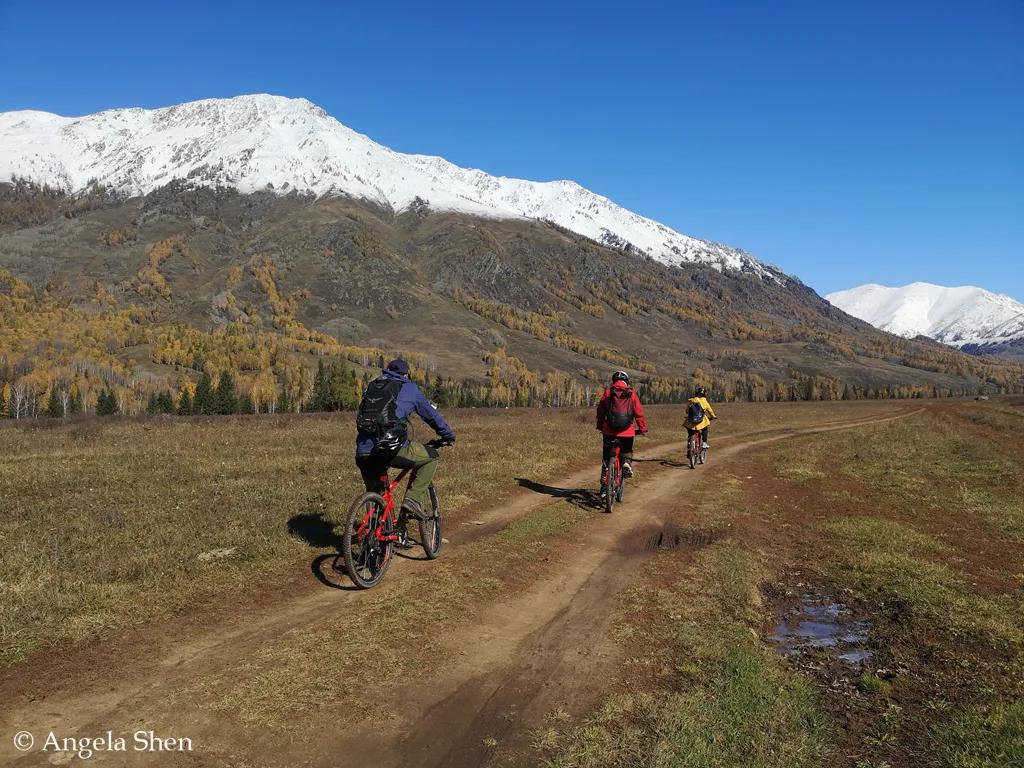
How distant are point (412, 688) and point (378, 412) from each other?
15.9 ft

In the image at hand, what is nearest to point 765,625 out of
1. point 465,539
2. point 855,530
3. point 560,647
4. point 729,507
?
point 560,647

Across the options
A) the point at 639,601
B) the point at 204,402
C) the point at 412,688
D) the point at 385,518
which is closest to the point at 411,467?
the point at 385,518

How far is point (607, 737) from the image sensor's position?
6.56 m

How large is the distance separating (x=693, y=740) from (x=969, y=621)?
258 inches

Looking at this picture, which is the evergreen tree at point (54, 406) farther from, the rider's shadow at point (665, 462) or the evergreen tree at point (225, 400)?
the rider's shadow at point (665, 462)

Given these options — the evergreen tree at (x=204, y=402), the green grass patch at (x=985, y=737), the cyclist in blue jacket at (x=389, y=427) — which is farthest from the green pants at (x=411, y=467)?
the evergreen tree at (x=204, y=402)

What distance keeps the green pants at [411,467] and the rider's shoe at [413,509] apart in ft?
0.23

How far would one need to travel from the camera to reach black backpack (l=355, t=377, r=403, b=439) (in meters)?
11.1

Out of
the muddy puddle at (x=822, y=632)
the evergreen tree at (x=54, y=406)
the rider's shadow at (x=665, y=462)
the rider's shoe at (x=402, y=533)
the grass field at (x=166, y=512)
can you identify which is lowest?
the evergreen tree at (x=54, y=406)

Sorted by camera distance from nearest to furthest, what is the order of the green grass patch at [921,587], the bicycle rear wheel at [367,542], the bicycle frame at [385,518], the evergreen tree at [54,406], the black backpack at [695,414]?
the green grass patch at [921,587], the bicycle rear wheel at [367,542], the bicycle frame at [385,518], the black backpack at [695,414], the evergreen tree at [54,406]

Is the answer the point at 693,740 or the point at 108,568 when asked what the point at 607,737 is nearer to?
the point at 693,740

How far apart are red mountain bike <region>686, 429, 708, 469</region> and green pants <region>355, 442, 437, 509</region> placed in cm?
1761

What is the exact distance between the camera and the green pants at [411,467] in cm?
1129

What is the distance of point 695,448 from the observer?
28141mm
